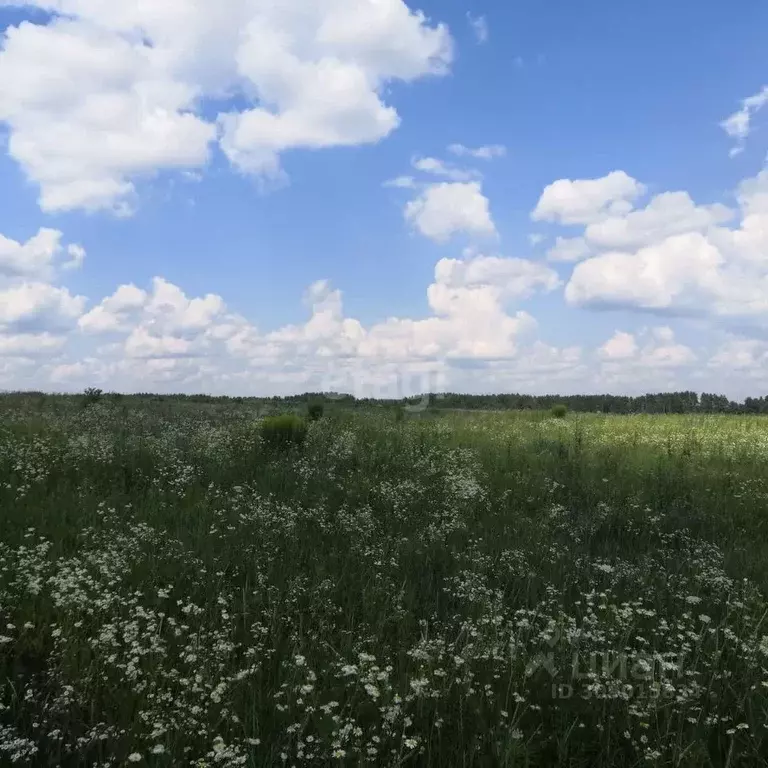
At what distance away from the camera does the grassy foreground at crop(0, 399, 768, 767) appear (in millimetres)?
2986

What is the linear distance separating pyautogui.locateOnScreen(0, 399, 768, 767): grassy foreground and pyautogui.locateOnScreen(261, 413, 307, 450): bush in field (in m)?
1.20

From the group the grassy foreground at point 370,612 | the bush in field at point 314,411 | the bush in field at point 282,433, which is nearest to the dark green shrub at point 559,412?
the bush in field at point 314,411

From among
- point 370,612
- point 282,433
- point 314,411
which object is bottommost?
point 370,612

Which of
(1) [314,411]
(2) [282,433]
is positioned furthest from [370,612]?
(1) [314,411]

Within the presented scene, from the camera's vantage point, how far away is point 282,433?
12266 millimetres

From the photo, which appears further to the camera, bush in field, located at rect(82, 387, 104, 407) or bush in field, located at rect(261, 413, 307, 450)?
bush in field, located at rect(82, 387, 104, 407)

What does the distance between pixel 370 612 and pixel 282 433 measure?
817 cm

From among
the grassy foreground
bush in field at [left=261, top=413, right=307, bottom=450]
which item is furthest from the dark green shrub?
bush in field at [left=261, top=413, right=307, bottom=450]

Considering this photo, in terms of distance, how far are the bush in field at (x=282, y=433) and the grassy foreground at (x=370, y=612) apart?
1199mm

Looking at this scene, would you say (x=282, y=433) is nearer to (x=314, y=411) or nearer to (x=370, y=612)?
(x=314, y=411)

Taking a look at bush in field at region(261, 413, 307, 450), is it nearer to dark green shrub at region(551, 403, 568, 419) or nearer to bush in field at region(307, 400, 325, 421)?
bush in field at region(307, 400, 325, 421)

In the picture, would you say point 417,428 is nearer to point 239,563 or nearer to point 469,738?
point 239,563

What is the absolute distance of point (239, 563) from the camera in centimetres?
541

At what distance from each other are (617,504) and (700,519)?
44.3 inches
